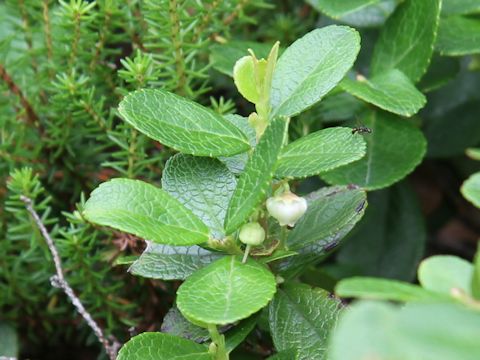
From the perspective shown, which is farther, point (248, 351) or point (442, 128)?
point (442, 128)

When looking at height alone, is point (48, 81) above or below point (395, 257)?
above

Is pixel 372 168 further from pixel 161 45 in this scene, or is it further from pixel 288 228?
pixel 161 45

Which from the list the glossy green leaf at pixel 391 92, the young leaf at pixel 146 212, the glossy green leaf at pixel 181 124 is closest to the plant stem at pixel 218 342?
the young leaf at pixel 146 212

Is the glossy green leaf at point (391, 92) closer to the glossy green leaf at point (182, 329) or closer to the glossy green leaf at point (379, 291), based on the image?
the glossy green leaf at point (182, 329)

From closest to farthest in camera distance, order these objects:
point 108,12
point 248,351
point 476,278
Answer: point 476,278 < point 248,351 < point 108,12

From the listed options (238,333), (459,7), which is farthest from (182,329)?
(459,7)

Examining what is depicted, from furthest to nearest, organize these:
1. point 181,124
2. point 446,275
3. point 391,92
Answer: point 391,92 → point 181,124 → point 446,275

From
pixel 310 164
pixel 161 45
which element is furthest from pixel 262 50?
pixel 310 164

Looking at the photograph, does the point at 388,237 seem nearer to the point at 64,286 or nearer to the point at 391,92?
the point at 391,92
